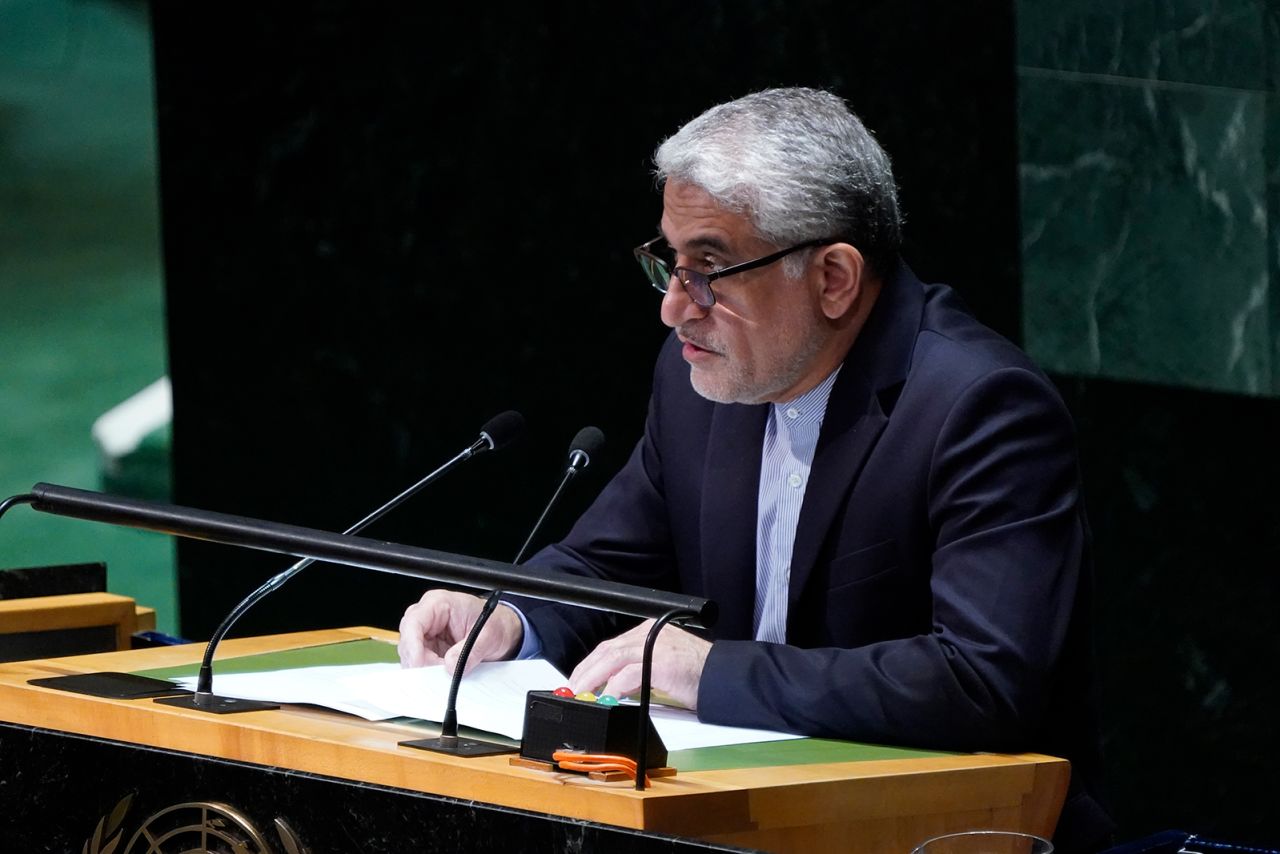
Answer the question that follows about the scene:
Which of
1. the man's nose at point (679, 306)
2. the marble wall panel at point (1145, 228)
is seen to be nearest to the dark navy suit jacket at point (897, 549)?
the man's nose at point (679, 306)

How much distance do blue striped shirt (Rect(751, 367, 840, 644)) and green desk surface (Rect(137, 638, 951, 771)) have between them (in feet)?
1.72

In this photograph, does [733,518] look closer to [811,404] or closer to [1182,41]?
[811,404]

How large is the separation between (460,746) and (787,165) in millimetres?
1027

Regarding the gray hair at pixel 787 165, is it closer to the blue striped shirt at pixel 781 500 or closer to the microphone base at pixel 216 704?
the blue striped shirt at pixel 781 500

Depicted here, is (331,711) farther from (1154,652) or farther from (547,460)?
(1154,652)

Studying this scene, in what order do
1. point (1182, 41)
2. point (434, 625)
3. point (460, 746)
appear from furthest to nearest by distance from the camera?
point (1182, 41) → point (434, 625) → point (460, 746)

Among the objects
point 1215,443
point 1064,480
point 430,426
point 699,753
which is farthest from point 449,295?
point 699,753

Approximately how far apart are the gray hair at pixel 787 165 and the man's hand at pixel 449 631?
2.03ft

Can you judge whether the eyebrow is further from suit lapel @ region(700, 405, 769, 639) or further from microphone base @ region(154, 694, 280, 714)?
microphone base @ region(154, 694, 280, 714)

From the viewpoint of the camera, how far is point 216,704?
1.94 m

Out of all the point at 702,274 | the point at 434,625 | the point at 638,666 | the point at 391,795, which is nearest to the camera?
the point at 391,795

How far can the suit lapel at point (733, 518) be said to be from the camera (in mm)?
2594

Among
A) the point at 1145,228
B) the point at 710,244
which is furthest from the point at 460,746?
the point at 1145,228

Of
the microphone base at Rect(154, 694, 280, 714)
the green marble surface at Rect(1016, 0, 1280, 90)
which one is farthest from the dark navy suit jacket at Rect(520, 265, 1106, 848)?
the green marble surface at Rect(1016, 0, 1280, 90)
